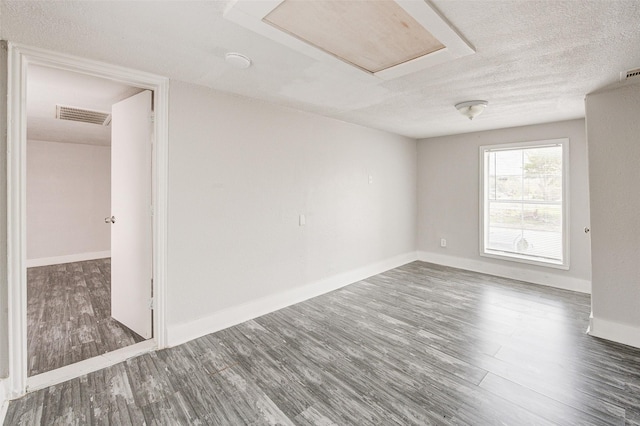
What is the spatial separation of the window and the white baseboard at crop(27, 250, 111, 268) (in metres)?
7.28

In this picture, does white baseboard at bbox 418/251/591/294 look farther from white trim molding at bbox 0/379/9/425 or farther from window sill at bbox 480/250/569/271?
white trim molding at bbox 0/379/9/425

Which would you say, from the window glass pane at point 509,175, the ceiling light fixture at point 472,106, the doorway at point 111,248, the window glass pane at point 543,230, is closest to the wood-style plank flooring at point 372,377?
the doorway at point 111,248

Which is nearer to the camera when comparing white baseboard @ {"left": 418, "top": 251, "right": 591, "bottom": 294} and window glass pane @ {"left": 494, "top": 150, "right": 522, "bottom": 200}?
white baseboard @ {"left": 418, "top": 251, "right": 591, "bottom": 294}

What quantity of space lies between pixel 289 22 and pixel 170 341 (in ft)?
8.58

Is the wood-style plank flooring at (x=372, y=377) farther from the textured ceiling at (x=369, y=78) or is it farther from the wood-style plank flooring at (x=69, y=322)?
the textured ceiling at (x=369, y=78)

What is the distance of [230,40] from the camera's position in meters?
1.84

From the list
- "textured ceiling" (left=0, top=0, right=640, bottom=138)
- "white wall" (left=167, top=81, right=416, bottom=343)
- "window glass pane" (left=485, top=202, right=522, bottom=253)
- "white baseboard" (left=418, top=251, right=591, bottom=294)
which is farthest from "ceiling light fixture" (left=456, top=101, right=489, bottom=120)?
"white baseboard" (left=418, top=251, right=591, bottom=294)

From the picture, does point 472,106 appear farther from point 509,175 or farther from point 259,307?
point 259,307

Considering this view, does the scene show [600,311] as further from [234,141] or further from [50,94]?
[50,94]

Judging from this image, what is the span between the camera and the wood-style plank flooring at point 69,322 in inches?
94.7

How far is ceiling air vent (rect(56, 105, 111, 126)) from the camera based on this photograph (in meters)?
3.44

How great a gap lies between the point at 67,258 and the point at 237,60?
232 inches

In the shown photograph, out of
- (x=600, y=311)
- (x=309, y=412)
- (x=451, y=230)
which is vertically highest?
(x=451, y=230)

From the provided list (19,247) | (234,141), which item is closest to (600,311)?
(234,141)
